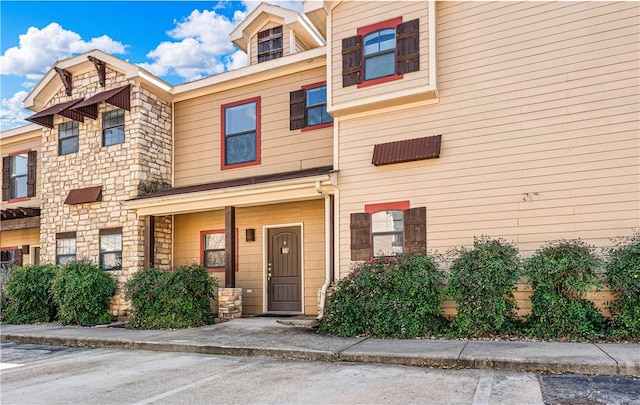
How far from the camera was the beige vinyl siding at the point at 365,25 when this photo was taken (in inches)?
360

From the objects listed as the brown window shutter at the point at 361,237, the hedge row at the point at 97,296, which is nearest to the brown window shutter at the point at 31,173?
the hedge row at the point at 97,296

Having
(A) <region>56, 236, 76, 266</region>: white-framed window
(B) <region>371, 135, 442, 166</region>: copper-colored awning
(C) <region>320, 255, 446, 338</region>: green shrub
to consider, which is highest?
(B) <region>371, 135, 442, 166</region>: copper-colored awning

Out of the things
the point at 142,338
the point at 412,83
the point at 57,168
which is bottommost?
the point at 142,338

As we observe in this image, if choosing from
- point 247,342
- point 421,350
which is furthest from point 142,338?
point 421,350

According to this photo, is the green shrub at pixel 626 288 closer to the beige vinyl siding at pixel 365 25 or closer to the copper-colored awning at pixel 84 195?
the beige vinyl siding at pixel 365 25

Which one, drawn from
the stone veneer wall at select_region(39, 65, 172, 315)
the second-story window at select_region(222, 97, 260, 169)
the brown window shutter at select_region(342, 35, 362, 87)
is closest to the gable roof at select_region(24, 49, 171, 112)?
the stone veneer wall at select_region(39, 65, 172, 315)

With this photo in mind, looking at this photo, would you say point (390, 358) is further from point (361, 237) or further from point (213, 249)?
point (213, 249)

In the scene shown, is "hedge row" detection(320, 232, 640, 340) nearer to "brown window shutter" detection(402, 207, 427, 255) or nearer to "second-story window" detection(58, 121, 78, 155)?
"brown window shutter" detection(402, 207, 427, 255)

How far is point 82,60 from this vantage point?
1293 centimetres

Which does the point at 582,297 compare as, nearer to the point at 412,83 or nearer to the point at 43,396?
the point at 412,83

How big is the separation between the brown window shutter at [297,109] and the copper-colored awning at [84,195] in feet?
17.5

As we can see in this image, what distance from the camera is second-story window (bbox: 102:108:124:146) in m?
12.5

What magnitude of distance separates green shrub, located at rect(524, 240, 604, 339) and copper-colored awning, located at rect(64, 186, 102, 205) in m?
10.2

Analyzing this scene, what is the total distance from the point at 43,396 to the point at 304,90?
800 cm
